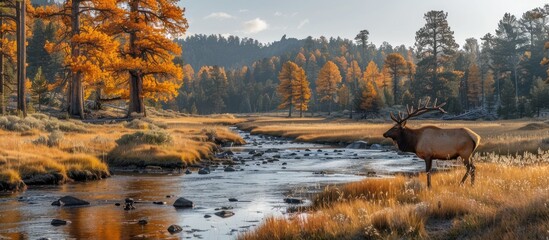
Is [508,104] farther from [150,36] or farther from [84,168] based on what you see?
[84,168]

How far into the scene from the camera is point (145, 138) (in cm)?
2744

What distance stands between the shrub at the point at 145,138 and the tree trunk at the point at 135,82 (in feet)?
38.0

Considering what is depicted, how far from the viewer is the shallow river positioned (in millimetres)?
10961

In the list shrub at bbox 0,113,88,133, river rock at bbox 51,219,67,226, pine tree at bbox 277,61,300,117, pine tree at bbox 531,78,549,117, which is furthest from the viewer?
pine tree at bbox 277,61,300,117

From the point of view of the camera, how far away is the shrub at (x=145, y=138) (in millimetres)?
26625

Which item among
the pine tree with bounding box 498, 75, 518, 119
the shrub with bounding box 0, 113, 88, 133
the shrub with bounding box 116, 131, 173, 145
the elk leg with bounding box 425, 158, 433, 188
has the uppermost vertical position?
the pine tree with bounding box 498, 75, 518, 119

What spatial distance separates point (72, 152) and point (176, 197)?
8.89 metres

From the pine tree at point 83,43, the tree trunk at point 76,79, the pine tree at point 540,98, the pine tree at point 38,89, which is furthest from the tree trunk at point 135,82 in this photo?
the pine tree at point 540,98

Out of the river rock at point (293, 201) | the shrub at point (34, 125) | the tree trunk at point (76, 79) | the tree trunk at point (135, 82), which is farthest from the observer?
the tree trunk at point (135, 82)

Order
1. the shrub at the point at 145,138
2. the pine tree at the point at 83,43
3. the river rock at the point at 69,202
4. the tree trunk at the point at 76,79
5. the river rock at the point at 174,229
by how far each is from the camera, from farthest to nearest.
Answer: the tree trunk at the point at 76,79, the pine tree at the point at 83,43, the shrub at the point at 145,138, the river rock at the point at 69,202, the river rock at the point at 174,229

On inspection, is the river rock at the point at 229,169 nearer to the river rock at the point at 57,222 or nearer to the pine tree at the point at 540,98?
the river rock at the point at 57,222

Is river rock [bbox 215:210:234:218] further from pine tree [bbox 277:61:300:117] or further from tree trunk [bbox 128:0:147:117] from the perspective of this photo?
pine tree [bbox 277:61:300:117]

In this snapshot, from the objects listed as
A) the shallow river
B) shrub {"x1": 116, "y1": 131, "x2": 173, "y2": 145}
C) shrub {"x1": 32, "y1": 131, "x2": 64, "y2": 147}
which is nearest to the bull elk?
the shallow river

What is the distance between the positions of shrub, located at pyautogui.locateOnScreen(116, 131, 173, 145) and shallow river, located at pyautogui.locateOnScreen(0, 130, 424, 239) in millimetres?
5251
